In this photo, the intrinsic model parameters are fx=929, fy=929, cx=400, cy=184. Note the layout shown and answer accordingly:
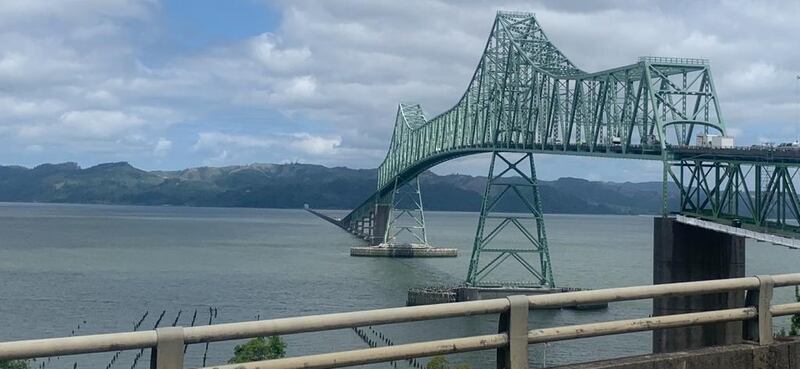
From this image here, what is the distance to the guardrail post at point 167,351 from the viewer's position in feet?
22.0

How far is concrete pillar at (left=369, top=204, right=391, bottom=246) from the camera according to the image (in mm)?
169250

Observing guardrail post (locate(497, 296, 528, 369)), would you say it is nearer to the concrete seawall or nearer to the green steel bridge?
the concrete seawall

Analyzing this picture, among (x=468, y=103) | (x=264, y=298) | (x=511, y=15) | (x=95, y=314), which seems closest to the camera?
(x=95, y=314)

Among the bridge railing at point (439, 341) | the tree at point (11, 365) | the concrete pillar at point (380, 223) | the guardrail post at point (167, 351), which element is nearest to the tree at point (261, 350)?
the tree at point (11, 365)

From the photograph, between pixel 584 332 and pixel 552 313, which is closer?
pixel 584 332

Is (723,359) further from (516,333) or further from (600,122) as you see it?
(600,122)

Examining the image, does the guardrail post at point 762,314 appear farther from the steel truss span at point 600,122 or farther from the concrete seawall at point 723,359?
the steel truss span at point 600,122

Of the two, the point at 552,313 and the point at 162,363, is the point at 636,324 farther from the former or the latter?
the point at 552,313

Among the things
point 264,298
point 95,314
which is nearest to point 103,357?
point 95,314

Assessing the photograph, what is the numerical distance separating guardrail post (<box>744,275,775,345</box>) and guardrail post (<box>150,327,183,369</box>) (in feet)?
18.0

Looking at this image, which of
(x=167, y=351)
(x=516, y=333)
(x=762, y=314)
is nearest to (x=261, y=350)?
(x=762, y=314)

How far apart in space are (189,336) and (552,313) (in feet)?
224

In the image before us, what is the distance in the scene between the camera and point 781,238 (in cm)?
4094

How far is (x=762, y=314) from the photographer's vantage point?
895 centimetres
